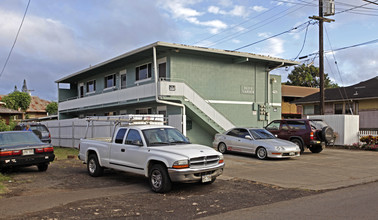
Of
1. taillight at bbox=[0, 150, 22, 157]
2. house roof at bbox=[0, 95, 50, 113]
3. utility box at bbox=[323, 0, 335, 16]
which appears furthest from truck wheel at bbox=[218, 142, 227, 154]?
house roof at bbox=[0, 95, 50, 113]

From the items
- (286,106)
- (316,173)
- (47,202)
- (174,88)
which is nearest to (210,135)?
(174,88)

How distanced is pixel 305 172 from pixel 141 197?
6.17 meters

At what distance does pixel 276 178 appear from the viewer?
10.3m

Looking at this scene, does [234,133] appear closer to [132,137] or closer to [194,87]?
[194,87]

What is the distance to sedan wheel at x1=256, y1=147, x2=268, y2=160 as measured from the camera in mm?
14906

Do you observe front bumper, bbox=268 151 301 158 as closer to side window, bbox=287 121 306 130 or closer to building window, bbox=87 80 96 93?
side window, bbox=287 121 306 130

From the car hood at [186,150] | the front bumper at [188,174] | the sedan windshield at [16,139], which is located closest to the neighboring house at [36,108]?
the sedan windshield at [16,139]

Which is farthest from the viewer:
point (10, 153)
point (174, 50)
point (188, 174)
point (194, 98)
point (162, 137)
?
point (174, 50)

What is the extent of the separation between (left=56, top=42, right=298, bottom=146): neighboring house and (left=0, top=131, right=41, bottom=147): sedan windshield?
855cm

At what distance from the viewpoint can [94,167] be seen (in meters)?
10.8

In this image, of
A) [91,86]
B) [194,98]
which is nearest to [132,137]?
[194,98]

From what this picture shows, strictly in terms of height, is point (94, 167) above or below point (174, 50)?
below

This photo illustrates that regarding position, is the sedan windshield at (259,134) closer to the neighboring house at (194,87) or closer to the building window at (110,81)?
the neighboring house at (194,87)

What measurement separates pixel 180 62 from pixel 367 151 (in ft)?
39.9
